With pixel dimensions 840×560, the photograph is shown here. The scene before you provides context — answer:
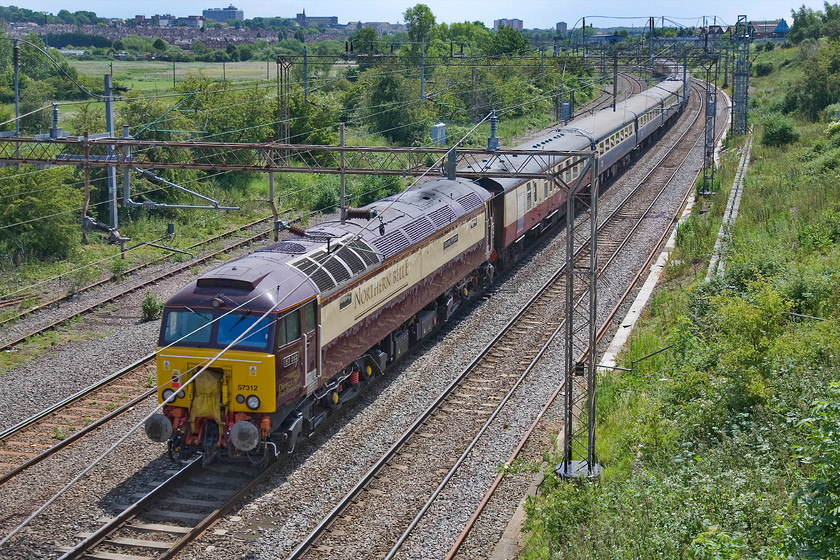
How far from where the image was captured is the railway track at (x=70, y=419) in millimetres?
15820

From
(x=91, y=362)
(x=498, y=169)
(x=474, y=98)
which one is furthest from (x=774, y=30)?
(x=91, y=362)

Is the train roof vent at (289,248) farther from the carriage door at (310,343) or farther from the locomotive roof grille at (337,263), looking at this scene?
the carriage door at (310,343)

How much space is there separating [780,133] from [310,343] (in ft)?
116

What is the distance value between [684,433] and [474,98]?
4836 cm

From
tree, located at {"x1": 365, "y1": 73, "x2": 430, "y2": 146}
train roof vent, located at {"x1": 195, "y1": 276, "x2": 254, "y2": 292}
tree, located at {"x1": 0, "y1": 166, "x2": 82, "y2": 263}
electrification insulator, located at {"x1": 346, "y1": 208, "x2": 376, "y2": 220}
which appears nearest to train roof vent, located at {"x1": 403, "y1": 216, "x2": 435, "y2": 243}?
electrification insulator, located at {"x1": 346, "y1": 208, "x2": 376, "y2": 220}

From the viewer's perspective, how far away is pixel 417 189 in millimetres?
23453

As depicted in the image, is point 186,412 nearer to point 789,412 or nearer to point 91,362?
point 91,362

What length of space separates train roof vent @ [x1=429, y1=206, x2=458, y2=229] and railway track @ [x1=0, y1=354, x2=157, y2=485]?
23.4 ft

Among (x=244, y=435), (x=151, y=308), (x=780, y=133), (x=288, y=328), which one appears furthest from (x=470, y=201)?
(x=780, y=133)

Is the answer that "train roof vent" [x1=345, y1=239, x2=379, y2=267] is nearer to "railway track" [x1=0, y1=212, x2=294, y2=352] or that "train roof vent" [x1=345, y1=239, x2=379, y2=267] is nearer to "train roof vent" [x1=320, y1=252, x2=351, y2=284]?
"train roof vent" [x1=320, y1=252, x2=351, y2=284]

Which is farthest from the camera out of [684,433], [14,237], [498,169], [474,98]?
[474,98]

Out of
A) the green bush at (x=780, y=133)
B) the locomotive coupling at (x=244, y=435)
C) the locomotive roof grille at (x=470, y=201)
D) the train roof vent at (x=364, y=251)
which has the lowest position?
the locomotive coupling at (x=244, y=435)

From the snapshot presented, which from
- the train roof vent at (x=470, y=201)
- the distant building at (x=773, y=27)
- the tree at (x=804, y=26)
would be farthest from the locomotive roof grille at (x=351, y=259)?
the distant building at (x=773, y=27)

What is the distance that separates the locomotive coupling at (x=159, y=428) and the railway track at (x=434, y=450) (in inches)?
116
